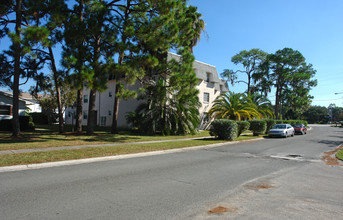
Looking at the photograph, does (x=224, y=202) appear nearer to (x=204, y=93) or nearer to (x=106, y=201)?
(x=106, y=201)

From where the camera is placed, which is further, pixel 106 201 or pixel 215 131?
pixel 215 131

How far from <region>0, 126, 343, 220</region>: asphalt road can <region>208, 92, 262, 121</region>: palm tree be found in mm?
19228

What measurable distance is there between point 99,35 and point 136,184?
37.4 ft

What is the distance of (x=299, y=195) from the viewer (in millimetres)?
5254

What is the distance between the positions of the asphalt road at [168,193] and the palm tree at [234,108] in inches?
757

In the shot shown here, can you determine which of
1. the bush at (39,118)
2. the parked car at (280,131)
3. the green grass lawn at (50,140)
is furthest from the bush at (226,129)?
the bush at (39,118)

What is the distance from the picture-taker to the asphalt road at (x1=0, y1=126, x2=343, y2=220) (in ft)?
13.3

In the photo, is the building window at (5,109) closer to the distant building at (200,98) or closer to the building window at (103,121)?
the distant building at (200,98)

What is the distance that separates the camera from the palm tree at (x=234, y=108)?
2725 centimetres

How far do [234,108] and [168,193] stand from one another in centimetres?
2364

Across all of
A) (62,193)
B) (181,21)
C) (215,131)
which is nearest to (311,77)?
(215,131)

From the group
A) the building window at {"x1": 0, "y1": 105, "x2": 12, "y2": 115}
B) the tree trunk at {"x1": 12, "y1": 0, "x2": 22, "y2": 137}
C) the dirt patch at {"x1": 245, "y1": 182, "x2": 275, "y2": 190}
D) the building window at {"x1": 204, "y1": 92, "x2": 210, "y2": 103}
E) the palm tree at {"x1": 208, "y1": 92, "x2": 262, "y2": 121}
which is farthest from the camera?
the building window at {"x1": 204, "y1": 92, "x2": 210, "y2": 103}

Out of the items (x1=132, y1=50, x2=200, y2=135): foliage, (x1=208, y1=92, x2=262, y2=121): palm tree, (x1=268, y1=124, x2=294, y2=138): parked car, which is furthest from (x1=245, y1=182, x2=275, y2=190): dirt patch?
(x1=208, y1=92, x2=262, y2=121): palm tree

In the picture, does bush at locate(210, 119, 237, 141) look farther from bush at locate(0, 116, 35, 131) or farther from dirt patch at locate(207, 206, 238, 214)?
bush at locate(0, 116, 35, 131)
